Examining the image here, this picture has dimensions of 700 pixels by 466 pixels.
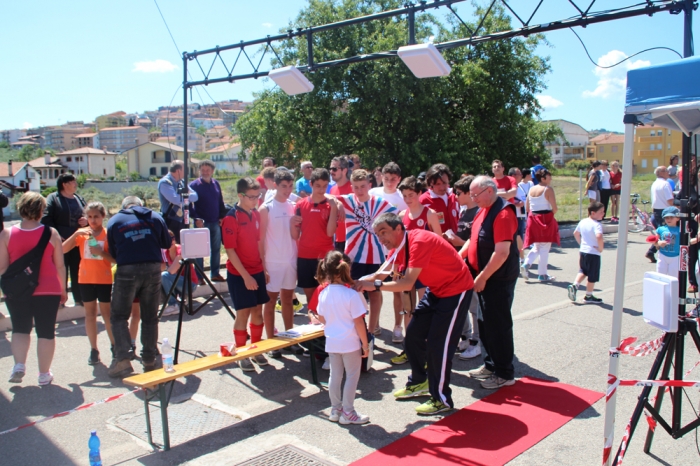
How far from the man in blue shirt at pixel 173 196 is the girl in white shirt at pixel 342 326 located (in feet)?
16.9

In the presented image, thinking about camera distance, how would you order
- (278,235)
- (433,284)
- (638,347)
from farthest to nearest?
(278,235)
(433,284)
(638,347)

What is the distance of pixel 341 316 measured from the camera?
179 inches

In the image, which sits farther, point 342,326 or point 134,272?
point 134,272

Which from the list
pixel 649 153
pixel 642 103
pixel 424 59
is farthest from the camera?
pixel 649 153

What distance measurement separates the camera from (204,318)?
801 cm

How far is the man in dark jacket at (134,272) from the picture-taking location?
5.59 m

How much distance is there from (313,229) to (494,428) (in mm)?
2767

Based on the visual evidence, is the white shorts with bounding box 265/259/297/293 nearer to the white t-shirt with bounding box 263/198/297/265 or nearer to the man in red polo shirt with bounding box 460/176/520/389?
the white t-shirt with bounding box 263/198/297/265

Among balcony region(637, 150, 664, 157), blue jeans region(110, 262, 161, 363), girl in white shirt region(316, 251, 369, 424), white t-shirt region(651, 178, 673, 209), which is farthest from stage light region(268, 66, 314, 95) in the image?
balcony region(637, 150, 664, 157)

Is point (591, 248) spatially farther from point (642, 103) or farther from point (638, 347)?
point (642, 103)

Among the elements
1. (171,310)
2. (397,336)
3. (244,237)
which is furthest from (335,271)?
(171,310)

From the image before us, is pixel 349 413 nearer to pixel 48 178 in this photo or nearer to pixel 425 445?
pixel 425 445

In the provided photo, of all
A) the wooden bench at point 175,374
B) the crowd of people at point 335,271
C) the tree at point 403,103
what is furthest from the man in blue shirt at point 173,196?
the tree at point 403,103

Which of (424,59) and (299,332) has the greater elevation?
(424,59)
